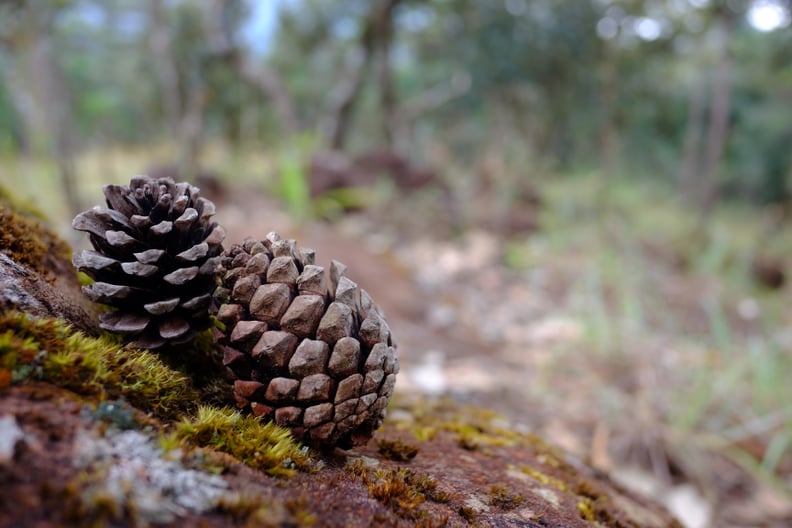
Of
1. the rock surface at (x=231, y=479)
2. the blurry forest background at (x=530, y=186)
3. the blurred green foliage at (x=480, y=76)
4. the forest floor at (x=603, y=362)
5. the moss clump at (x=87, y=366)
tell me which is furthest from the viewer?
the blurred green foliage at (x=480, y=76)

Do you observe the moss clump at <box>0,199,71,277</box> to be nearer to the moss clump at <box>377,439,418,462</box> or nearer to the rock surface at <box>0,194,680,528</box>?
the rock surface at <box>0,194,680,528</box>

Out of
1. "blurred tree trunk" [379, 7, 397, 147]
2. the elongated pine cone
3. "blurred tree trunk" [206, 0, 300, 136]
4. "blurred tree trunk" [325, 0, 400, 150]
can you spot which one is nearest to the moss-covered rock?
the elongated pine cone

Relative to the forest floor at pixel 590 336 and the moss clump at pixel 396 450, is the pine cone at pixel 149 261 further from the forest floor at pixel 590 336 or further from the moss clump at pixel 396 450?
the forest floor at pixel 590 336

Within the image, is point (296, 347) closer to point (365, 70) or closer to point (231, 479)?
point (231, 479)

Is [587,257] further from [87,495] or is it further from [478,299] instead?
[87,495]

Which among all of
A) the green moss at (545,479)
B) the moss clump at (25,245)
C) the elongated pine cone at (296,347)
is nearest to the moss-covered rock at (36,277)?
the moss clump at (25,245)
